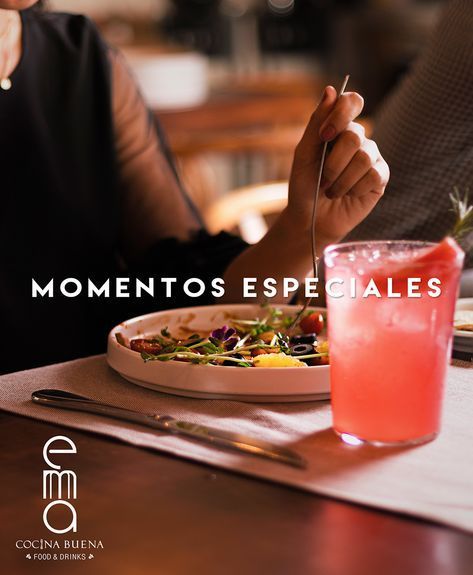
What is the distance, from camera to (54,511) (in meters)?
0.64

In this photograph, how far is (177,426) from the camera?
2.50ft

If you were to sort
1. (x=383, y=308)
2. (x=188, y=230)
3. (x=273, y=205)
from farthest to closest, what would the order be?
(x=273, y=205) < (x=188, y=230) < (x=383, y=308)

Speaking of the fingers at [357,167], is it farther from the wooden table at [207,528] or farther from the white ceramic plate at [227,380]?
the wooden table at [207,528]

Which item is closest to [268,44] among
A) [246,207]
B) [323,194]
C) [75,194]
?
[246,207]

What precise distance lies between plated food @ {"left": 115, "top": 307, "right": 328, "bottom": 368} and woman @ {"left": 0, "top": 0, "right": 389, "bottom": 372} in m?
0.34

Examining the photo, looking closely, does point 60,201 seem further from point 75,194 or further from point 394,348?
point 394,348

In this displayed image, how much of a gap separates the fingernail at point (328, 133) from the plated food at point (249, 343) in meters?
0.19

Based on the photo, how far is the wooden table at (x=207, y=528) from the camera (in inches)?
22.1

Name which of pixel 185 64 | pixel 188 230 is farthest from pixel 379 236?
pixel 185 64

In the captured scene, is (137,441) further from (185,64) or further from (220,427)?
(185,64)

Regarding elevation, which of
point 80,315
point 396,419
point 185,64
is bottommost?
point 80,315

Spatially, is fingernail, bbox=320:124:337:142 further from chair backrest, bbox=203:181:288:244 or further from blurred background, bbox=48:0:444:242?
blurred background, bbox=48:0:444:242

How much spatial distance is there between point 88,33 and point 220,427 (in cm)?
102

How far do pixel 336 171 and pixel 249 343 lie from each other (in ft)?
0.65
